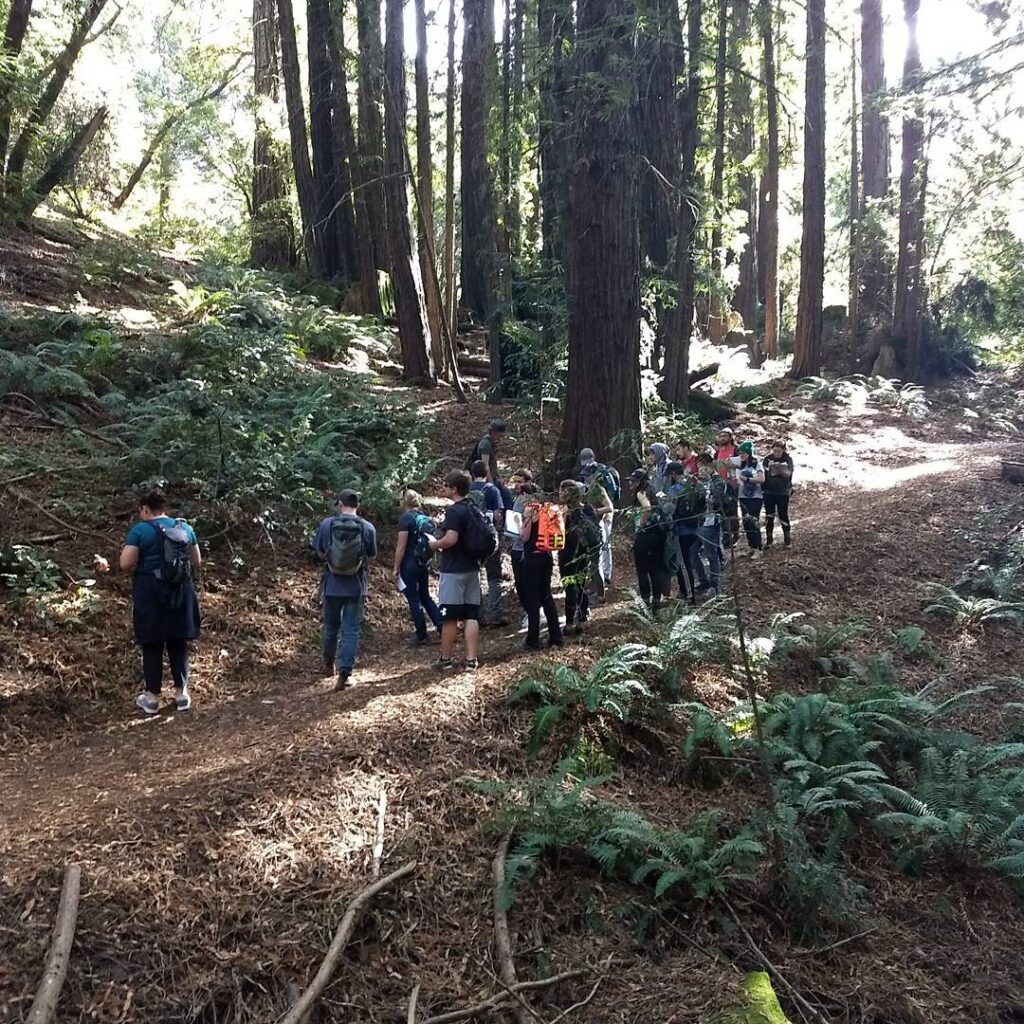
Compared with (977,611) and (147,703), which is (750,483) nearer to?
(977,611)

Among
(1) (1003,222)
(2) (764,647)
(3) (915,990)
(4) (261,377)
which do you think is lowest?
(3) (915,990)

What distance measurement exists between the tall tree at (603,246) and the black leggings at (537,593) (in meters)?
3.53

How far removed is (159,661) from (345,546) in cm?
179

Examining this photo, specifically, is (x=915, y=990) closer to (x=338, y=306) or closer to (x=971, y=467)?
(x=971, y=467)

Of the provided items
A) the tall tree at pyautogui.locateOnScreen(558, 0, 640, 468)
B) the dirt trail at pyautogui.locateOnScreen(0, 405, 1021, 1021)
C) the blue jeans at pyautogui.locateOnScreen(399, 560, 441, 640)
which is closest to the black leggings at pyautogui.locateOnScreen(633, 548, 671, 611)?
the dirt trail at pyautogui.locateOnScreen(0, 405, 1021, 1021)

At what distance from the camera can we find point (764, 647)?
318 inches

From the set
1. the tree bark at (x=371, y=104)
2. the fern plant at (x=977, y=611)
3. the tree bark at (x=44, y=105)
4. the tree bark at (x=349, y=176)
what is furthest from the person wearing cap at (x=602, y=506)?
the tree bark at (x=44, y=105)

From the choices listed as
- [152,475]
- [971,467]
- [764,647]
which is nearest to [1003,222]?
[971,467]

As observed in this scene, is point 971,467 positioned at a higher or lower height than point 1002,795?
higher

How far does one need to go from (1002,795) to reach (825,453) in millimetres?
12660

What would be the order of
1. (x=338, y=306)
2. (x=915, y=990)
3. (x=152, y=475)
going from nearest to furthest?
(x=915, y=990) < (x=152, y=475) < (x=338, y=306)

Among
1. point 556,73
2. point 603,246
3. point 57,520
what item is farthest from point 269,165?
point 57,520

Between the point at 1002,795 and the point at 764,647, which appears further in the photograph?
the point at 764,647

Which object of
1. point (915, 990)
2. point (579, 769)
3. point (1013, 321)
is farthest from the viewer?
point (1013, 321)
